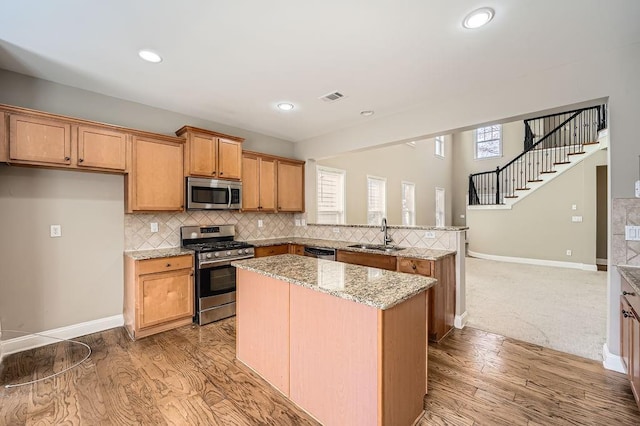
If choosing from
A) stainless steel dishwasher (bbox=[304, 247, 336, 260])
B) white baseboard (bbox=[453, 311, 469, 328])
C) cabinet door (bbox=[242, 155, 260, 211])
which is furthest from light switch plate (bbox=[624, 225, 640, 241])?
cabinet door (bbox=[242, 155, 260, 211])

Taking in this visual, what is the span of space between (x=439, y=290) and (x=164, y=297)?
9.92 ft

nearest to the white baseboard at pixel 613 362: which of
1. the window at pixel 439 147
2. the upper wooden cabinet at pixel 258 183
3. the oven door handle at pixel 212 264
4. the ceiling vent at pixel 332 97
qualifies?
the ceiling vent at pixel 332 97

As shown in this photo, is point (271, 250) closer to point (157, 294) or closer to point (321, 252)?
point (321, 252)

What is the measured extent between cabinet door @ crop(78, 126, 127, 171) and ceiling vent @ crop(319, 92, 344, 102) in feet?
7.44

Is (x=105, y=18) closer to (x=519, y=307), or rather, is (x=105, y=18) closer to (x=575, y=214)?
(x=519, y=307)

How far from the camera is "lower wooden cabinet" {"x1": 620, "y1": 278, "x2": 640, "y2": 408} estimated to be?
5.71ft

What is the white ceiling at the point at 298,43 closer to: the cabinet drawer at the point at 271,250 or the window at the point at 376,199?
the cabinet drawer at the point at 271,250

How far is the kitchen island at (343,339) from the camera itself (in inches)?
59.2

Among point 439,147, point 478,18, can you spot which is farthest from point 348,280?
point 439,147

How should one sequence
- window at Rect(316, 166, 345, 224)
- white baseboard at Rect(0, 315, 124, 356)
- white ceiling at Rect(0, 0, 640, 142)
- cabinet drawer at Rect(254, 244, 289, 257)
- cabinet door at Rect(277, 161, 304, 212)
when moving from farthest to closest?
window at Rect(316, 166, 345, 224), cabinet door at Rect(277, 161, 304, 212), cabinet drawer at Rect(254, 244, 289, 257), white baseboard at Rect(0, 315, 124, 356), white ceiling at Rect(0, 0, 640, 142)

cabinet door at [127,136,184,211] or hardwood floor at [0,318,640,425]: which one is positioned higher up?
cabinet door at [127,136,184,211]

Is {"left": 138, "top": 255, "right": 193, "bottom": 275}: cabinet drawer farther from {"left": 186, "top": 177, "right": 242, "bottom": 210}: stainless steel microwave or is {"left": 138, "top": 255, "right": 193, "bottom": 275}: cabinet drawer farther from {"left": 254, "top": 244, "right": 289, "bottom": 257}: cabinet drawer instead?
{"left": 254, "top": 244, "right": 289, "bottom": 257}: cabinet drawer

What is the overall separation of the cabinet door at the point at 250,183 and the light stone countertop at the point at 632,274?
396 centimetres

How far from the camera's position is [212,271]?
346 centimetres
